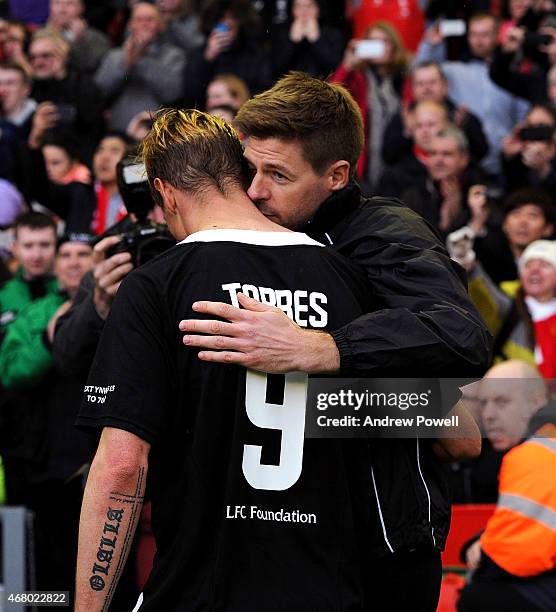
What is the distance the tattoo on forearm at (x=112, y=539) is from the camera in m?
3.01

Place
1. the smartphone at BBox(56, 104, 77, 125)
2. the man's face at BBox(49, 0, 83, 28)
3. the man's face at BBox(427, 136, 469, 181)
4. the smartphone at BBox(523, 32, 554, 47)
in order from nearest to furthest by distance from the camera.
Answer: the man's face at BBox(427, 136, 469, 181) → the smartphone at BBox(523, 32, 554, 47) → the smartphone at BBox(56, 104, 77, 125) → the man's face at BBox(49, 0, 83, 28)

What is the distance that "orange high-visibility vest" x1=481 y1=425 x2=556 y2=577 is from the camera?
4.93 meters

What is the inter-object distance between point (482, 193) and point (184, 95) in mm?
3409

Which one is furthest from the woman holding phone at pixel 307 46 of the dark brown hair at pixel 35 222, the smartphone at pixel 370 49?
the dark brown hair at pixel 35 222

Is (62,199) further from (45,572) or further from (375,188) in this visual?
(45,572)

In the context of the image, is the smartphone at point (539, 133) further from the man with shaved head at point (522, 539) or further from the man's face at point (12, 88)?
the man's face at point (12, 88)

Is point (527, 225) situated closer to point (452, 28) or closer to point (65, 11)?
point (452, 28)

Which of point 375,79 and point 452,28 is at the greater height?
point 452,28

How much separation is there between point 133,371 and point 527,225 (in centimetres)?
518

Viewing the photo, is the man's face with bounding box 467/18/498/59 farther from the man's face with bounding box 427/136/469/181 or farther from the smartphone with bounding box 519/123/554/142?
the man's face with bounding box 427/136/469/181

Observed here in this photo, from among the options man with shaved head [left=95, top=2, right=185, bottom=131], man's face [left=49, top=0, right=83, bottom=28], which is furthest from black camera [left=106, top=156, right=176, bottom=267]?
man's face [left=49, top=0, right=83, bottom=28]

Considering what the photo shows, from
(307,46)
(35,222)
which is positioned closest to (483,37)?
(307,46)

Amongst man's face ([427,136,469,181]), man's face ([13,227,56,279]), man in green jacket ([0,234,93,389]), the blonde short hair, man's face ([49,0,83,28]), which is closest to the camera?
the blonde short hair

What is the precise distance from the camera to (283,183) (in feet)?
10.9
